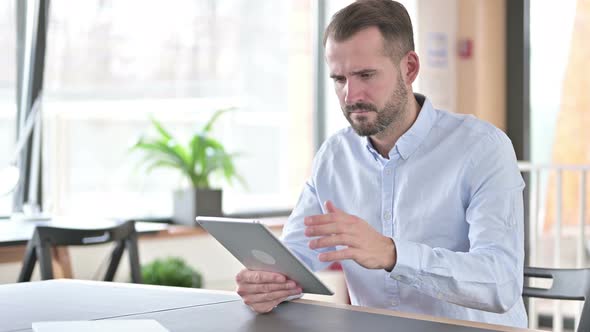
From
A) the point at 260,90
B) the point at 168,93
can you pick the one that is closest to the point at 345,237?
the point at 168,93

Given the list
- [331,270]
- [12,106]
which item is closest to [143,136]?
[12,106]

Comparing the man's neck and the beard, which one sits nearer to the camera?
the beard

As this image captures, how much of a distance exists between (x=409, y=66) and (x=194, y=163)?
8.67ft

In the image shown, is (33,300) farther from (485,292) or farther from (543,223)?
(543,223)

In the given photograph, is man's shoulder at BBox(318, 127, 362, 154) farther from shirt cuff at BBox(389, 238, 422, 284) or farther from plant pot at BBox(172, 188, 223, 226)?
plant pot at BBox(172, 188, 223, 226)

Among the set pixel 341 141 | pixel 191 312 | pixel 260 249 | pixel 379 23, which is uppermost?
pixel 379 23

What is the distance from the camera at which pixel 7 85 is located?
4.33 metres

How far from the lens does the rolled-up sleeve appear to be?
183 cm

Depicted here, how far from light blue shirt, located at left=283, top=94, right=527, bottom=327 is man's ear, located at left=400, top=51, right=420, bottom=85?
79 millimetres

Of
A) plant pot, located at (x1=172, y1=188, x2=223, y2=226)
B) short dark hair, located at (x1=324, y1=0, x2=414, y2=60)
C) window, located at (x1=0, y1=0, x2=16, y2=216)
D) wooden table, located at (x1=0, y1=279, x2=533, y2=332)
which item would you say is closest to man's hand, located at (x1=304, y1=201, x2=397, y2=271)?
wooden table, located at (x1=0, y1=279, x2=533, y2=332)

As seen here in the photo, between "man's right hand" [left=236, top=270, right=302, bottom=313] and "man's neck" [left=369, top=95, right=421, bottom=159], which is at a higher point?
"man's neck" [left=369, top=95, right=421, bottom=159]

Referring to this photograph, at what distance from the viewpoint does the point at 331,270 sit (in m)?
5.10

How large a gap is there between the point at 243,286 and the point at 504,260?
522 millimetres

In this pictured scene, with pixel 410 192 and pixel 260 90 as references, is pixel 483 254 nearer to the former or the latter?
pixel 410 192
